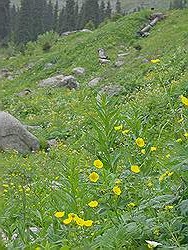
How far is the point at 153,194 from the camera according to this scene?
3770 millimetres

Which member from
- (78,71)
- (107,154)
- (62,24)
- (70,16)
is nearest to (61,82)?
(78,71)

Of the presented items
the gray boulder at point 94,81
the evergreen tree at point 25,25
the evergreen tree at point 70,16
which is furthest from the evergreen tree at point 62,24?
the gray boulder at point 94,81

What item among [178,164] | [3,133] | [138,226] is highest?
[178,164]

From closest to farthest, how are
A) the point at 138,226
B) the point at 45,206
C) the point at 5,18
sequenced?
the point at 138,226 < the point at 45,206 < the point at 5,18

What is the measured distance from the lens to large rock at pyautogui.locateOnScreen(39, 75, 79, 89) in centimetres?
2538

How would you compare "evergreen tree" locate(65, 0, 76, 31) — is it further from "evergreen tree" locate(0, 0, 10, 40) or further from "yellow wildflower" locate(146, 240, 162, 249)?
"yellow wildflower" locate(146, 240, 162, 249)

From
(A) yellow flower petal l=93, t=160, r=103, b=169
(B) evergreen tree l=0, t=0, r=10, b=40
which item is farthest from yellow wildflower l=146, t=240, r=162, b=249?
(B) evergreen tree l=0, t=0, r=10, b=40

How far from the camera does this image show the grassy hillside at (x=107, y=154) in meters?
3.40

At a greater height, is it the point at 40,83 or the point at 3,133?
the point at 3,133

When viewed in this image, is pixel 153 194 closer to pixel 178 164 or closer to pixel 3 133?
pixel 178 164

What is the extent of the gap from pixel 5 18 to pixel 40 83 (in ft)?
163

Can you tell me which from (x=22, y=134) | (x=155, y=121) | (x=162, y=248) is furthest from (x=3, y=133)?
(x=162, y=248)

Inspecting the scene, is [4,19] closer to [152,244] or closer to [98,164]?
[98,164]

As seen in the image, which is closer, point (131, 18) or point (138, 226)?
point (138, 226)
